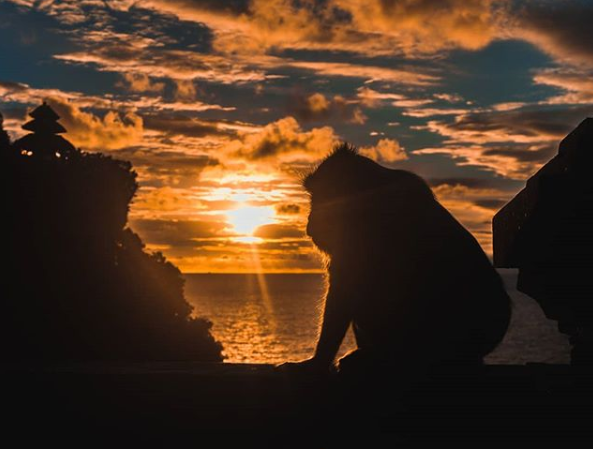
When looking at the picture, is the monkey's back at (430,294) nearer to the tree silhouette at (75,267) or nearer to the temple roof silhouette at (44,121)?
the tree silhouette at (75,267)

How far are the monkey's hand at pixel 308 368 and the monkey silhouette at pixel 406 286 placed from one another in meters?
0.02

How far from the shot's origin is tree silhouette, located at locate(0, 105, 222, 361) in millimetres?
41844

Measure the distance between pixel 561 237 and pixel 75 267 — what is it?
147ft

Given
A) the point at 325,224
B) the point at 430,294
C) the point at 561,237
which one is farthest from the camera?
the point at 325,224

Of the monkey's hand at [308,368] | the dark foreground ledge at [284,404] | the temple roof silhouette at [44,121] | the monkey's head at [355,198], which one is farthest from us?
the temple roof silhouette at [44,121]

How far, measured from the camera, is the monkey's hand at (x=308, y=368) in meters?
3.68

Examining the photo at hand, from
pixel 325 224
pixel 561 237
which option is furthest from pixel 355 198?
pixel 561 237

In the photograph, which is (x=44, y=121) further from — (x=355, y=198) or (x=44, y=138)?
(x=355, y=198)

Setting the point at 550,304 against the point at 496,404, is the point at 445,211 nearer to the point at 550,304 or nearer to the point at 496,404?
the point at 550,304

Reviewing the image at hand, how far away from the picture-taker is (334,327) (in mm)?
4641

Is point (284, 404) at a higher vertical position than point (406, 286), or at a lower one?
lower

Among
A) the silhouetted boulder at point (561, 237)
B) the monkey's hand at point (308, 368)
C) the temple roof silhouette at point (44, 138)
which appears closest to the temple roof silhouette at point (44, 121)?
the temple roof silhouette at point (44, 138)

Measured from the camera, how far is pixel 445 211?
4.57 metres

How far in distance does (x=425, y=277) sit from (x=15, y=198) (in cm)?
4317
